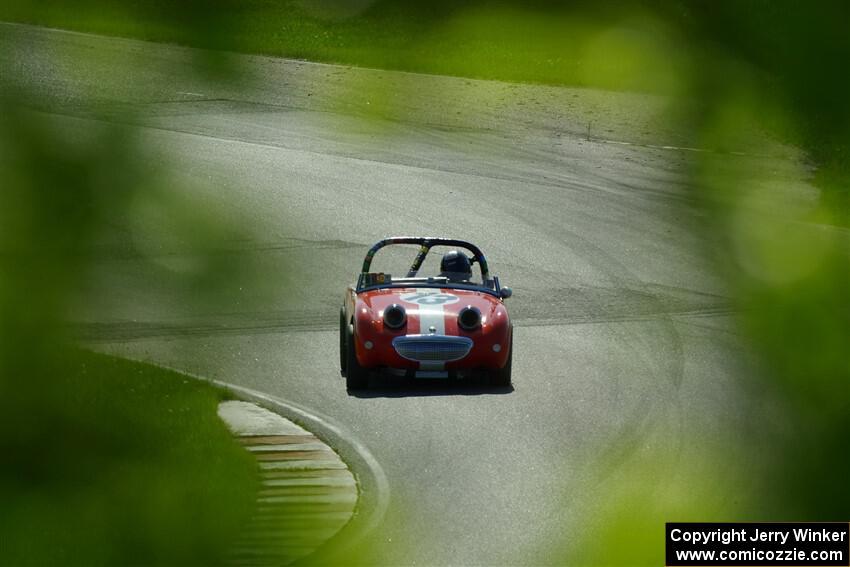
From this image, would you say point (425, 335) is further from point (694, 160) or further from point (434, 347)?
point (694, 160)

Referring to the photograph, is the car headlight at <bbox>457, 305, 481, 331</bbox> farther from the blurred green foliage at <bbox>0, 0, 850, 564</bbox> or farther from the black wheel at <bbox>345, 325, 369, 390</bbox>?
the blurred green foliage at <bbox>0, 0, 850, 564</bbox>

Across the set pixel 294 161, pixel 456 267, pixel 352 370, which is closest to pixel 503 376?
pixel 352 370

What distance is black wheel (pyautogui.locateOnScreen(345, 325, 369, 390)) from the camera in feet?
42.5

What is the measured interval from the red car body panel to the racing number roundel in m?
0.02

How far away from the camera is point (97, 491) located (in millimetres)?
1514

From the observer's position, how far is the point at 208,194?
4.95 feet

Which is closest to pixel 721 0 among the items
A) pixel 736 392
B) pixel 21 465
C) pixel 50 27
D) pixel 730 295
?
pixel 730 295

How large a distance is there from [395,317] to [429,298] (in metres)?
0.66

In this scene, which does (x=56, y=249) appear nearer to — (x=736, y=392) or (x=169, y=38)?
(x=169, y=38)

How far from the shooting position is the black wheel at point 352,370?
42.5 feet

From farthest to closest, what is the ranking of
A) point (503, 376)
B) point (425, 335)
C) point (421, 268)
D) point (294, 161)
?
point (421, 268), point (503, 376), point (425, 335), point (294, 161)

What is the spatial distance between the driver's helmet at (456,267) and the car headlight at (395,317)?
4.78 ft
